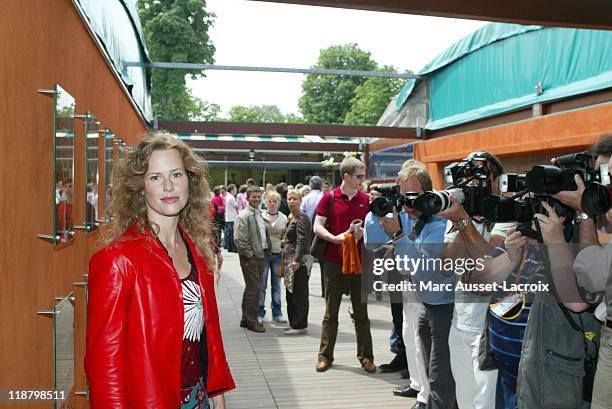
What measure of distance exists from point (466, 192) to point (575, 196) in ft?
2.13

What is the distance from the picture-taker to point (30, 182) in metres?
2.71

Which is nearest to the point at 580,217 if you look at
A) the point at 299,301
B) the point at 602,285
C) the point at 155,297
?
the point at 602,285

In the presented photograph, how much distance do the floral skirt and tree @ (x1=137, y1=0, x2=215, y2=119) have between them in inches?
1161

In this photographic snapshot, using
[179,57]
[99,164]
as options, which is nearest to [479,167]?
[99,164]

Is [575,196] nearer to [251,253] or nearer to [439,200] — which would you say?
[439,200]

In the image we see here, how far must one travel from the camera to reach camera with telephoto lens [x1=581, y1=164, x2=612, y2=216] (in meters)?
2.61

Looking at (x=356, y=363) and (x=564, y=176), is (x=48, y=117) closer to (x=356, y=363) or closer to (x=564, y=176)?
(x=564, y=176)

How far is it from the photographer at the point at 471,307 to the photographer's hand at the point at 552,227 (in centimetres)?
53

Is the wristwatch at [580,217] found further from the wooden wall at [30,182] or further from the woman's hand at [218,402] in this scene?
the wooden wall at [30,182]

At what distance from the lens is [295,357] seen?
22.9 ft

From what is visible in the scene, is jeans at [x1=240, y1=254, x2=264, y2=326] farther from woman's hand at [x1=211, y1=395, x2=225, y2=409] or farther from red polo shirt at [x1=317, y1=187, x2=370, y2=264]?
woman's hand at [x1=211, y1=395, x2=225, y2=409]

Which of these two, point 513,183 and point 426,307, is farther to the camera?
point 426,307

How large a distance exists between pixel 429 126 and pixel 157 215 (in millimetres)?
12930

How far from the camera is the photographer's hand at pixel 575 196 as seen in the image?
2.84 m
